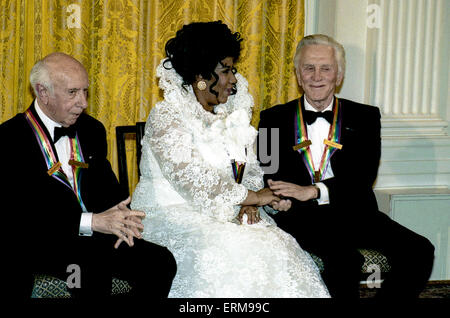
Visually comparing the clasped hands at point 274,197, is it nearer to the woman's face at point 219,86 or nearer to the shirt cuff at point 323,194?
the shirt cuff at point 323,194

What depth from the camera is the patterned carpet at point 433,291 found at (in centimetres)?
435

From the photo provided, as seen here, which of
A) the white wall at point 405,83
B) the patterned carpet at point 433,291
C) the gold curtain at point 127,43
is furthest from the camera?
the white wall at point 405,83

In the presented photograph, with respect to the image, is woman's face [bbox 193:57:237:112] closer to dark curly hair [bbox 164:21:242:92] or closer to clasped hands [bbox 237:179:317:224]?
dark curly hair [bbox 164:21:242:92]

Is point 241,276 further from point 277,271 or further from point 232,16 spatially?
point 232,16

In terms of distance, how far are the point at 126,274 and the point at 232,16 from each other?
2113 millimetres

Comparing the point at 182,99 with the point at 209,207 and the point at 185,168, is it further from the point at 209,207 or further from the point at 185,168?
the point at 209,207

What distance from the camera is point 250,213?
3.46m

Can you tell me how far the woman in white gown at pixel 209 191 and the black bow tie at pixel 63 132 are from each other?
0.39 m

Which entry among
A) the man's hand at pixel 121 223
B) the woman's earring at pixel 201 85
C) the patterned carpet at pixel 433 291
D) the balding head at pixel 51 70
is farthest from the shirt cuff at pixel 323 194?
the balding head at pixel 51 70

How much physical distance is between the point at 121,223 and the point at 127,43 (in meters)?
1.59

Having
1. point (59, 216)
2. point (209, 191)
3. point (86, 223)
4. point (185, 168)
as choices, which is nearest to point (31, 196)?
point (59, 216)

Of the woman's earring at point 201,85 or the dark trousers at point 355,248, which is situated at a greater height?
the woman's earring at point 201,85

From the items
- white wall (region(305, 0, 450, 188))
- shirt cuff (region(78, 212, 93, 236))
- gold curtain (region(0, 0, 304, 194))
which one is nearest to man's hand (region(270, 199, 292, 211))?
shirt cuff (region(78, 212, 93, 236))
